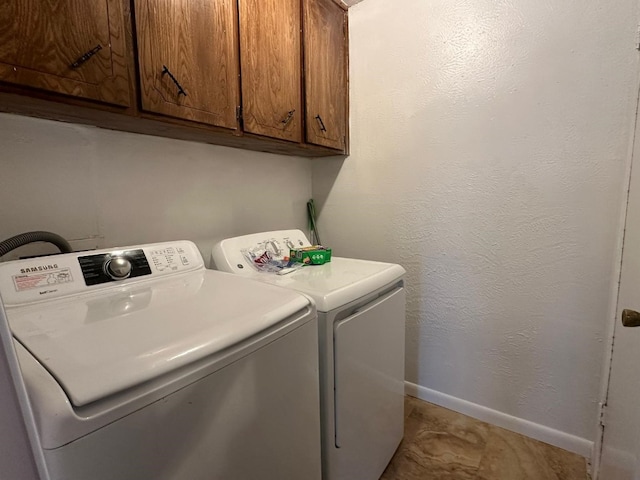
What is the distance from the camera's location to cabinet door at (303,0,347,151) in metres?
1.60

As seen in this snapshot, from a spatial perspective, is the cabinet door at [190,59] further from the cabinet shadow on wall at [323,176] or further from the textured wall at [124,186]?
the cabinet shadow on wall at [323,176]

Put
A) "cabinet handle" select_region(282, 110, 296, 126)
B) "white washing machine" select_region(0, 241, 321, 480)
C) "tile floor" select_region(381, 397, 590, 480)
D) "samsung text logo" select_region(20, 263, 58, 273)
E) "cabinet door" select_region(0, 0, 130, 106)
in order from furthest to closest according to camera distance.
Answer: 1. "cabinet handle" select_region(282, 110, 296, 126)
2. "tile floor" select_region(381, 397, 590, 480)
3. "samsung text logo" select_region(20, 263, 58, 273)
4. "cabinet door" select_region(0, 0, 130, 106)
5. "white washing machine" select_region(0, 241, 321, 480)

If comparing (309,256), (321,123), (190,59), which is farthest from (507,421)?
(190,59)

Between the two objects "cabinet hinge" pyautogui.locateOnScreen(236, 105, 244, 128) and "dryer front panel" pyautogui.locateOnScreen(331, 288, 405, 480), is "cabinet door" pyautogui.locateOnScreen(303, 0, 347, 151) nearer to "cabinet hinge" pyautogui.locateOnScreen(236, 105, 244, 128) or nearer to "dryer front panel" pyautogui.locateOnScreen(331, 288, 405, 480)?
"cabinet hinge" pyautogui.locateOnScreen(236, 105, 244, 128)

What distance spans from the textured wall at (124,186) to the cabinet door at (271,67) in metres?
0.36

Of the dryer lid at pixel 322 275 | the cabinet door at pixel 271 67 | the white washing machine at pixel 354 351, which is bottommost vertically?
the white washing machine at pixel 354 351

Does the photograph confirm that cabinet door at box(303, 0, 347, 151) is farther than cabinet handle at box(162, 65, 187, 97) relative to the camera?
Yes

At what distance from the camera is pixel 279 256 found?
5.12ft

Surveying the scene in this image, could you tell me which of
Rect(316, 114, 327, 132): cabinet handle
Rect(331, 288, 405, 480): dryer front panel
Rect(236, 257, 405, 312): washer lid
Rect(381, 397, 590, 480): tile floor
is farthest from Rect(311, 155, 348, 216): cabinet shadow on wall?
Rect(381, 397, 590, 480): tile floor

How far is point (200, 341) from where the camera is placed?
60cm

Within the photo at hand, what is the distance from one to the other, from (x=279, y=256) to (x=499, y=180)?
3.86 feet

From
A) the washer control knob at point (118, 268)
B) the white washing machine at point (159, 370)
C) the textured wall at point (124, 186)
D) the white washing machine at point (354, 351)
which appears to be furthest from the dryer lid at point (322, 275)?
the washer control knob at point (118, 268)

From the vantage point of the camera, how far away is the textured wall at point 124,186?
1.02 m

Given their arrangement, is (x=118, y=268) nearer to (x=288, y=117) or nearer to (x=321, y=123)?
(x=288, y=117)
